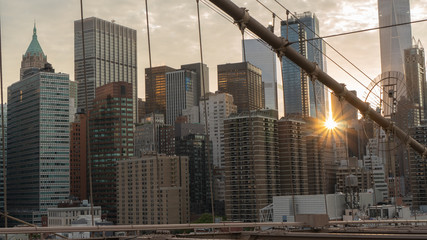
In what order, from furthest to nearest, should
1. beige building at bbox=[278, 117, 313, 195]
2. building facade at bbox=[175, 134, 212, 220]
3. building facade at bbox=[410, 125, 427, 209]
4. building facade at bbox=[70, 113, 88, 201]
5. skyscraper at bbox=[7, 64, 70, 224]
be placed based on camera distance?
building facade at bbox=[70, 113, 88, 201], skyscraper at bbox=[7, 64, 70, 224], building facade at bbox=[175, 134, 212, 220], beige building at bbox=[278, 117, 313, 195], building facade at bbox=[410, 125, 427, 209]

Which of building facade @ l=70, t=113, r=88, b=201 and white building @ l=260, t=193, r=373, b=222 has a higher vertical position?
building facade @ l=70, t=113, r=88, b=201

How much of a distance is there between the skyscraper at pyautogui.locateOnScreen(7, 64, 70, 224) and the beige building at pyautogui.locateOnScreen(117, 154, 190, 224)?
74.8ft

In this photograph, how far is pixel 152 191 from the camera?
144125 millimetres

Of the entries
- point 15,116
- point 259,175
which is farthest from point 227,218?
point 15,116

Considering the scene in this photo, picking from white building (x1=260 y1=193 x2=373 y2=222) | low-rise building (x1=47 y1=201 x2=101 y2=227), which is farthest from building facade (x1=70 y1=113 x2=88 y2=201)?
white building (x1=260 y1=193 x2=373 y2=222)

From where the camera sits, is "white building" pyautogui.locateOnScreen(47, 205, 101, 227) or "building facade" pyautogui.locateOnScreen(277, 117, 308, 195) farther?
"building facade" pyautogui.locateOnScreen(277, 117, 308, 195)

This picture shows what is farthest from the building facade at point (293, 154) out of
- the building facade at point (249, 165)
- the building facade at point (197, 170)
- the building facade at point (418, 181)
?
the building facade at point (418, 181)

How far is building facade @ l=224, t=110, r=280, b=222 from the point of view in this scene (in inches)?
5192

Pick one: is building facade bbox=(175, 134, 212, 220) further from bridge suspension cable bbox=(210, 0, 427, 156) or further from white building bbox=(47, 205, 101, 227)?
bridge suspension cable bbox=(210, 0, 427, 156)

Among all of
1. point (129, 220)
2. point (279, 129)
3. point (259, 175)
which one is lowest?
point (129, 220)

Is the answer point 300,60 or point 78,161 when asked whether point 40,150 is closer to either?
point 78,161

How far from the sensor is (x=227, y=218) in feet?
430

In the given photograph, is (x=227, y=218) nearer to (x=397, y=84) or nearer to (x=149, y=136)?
(x=149, y=136)

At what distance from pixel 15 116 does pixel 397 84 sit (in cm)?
17549
